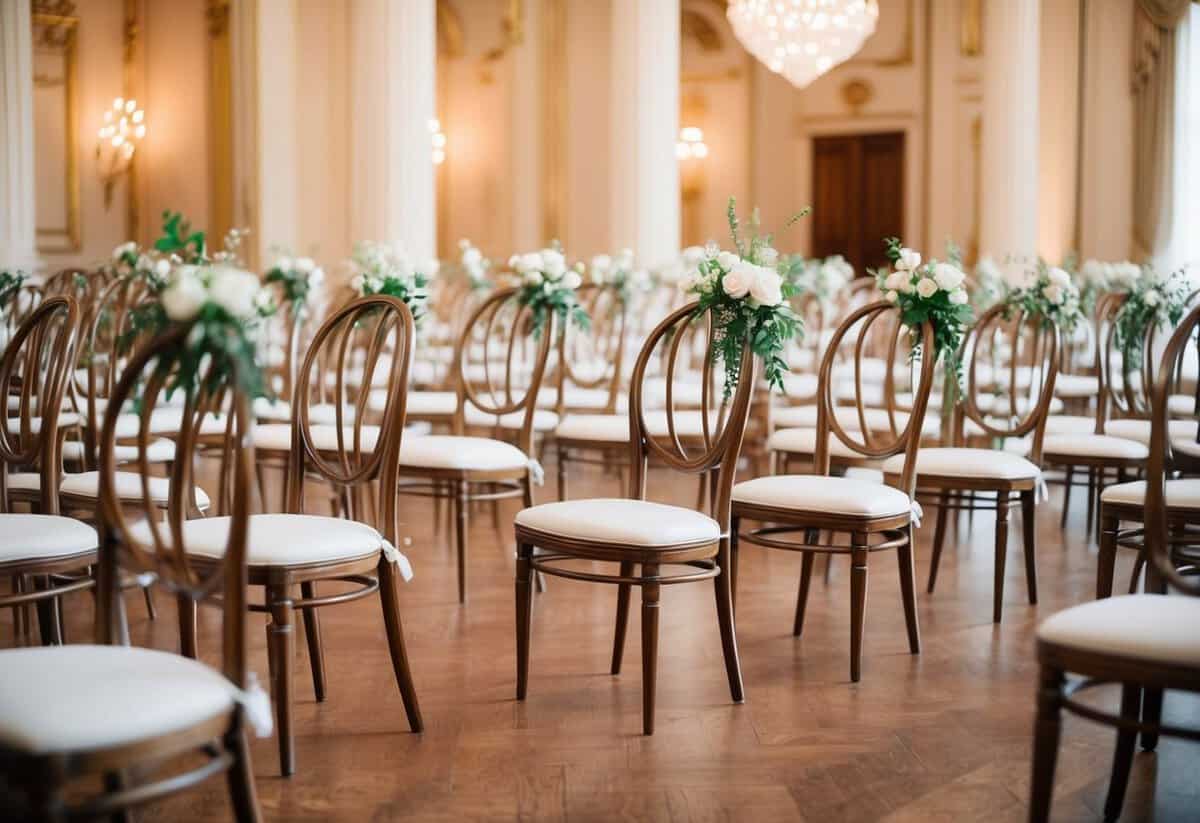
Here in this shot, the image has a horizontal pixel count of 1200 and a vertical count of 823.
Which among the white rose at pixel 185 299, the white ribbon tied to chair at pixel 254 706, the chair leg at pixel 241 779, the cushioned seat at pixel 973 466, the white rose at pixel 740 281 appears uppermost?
the white rose at pixel 740 281

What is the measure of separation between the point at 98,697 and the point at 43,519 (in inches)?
46.6

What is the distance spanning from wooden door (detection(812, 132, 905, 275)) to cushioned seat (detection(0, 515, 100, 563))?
11418mm

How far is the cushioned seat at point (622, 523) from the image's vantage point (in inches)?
119

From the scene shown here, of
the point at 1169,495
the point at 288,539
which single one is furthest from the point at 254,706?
the point at 1169,495

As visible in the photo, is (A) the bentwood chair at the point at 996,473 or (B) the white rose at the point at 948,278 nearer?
(B) the white rose at the point at 948,278

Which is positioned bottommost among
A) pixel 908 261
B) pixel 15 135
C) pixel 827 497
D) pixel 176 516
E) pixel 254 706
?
pixel 254 706

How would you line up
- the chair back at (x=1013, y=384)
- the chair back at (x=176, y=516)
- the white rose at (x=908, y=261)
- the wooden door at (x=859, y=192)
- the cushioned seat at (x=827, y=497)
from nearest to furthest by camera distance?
the chair back at (x=176, y=516) < the cushioned seat at (x=827, y=497) < the white rose at (x=908, y=261) < the chair back at (x=1013, y=384) < the wooden door at (x=859, y=192)

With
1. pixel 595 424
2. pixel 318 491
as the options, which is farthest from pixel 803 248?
pixel 595 424

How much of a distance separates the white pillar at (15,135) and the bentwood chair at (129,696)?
6.65 m

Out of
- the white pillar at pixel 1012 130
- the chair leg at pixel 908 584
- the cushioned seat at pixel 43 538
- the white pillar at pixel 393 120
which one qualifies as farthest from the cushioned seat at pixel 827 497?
the white pillar at pixel 1012 130

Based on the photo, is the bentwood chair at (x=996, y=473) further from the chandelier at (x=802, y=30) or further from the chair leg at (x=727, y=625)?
the chandelier at (x=802, y=30)

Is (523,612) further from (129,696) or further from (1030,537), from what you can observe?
(1030,537)

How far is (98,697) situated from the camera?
6.13 ft

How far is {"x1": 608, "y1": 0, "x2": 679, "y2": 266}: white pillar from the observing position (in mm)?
8992
